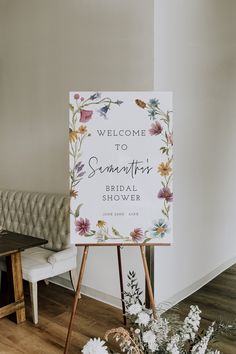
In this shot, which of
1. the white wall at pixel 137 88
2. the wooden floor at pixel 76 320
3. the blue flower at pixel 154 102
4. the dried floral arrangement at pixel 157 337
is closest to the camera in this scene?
the dried floral arrangement at pixel 157 337

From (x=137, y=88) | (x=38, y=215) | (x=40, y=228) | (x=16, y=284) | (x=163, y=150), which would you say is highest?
(x=137, y=88)

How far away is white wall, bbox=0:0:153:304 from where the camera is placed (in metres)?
2.95

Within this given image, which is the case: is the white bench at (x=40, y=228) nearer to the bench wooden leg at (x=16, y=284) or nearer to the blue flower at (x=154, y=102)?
the bench wooden leg at (x=16, y=284)

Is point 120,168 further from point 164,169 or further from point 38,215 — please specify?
point 38,215

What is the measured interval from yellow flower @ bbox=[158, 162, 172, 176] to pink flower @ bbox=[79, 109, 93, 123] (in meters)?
0.55

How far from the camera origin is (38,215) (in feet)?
12.1

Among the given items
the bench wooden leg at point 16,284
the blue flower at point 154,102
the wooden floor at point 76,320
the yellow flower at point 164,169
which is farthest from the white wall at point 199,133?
the bench wooden leg at point 16,284

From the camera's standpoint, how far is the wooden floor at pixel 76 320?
255cm

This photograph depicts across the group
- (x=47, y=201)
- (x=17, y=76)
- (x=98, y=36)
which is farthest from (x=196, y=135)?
(x=17, y=76)

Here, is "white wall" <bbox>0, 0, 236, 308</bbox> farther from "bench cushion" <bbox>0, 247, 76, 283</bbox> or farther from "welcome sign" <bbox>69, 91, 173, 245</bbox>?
"welcome sign" <bbox>69, 91, 173, 245</bbox>

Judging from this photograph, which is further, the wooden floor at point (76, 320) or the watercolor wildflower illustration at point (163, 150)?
the wooden floor at point (76, 320)

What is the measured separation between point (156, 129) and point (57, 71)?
6.05 feet

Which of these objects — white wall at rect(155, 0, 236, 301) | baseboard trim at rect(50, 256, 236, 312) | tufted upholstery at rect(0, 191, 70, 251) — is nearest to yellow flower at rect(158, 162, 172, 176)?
white wall at rect(155, 0, 236, 301)

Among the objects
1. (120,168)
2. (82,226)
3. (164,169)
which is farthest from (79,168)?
(164,169)
